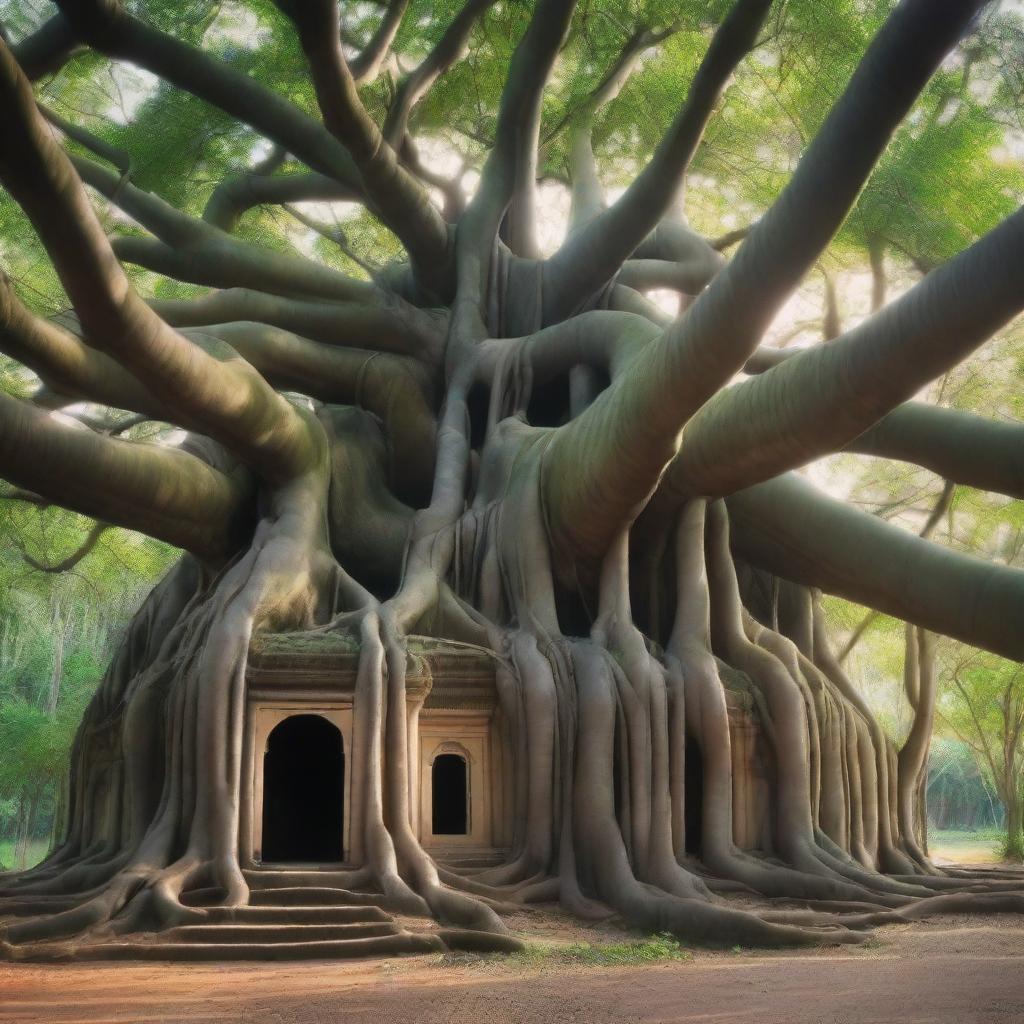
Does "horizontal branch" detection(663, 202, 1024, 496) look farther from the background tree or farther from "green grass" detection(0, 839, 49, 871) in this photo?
"green grass" detection(0, 839, 49, 871)

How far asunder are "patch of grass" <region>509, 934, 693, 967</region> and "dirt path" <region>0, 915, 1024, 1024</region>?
0.51 ft

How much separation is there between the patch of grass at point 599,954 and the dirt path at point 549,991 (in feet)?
0.51

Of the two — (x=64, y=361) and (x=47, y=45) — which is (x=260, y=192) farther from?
(x=64, y=361)

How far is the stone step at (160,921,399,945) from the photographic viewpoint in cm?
695

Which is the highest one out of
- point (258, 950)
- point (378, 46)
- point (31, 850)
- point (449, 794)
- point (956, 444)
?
point (378, 46)

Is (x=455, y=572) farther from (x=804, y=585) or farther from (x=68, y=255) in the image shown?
(x=68, y=255)

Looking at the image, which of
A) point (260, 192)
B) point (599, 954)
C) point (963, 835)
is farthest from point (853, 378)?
point (963, 835)

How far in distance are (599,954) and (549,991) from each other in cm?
123

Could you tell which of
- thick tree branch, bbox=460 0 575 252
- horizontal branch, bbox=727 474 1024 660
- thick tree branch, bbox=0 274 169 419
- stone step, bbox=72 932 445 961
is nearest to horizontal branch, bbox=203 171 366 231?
thick tree branch, bbox=460 0 575 252

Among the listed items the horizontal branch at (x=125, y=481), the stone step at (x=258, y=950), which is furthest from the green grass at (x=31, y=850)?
the stone step at (x=258, y=950)

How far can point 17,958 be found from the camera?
6547mm

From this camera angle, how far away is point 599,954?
664 centimetres

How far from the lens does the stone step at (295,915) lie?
7.33 metres

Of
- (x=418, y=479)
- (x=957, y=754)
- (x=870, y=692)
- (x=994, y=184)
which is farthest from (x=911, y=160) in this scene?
(x=957, y=754)
